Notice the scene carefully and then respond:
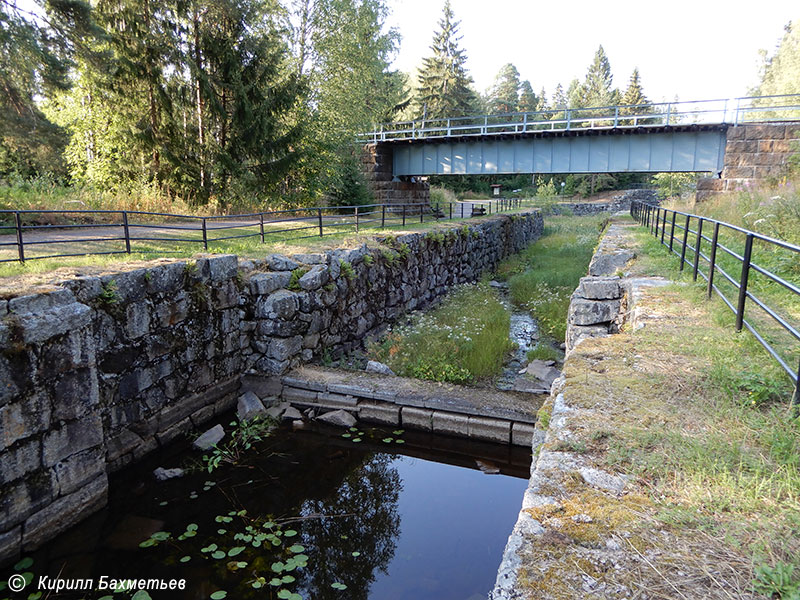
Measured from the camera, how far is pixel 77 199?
12.5 meters

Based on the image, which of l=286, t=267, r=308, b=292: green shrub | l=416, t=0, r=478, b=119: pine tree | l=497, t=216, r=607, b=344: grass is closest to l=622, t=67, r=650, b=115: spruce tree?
l=416, t=0, r=478, b=119: pine tree

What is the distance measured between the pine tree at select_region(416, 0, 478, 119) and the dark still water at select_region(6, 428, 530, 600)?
44611 millimetres

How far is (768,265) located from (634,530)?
7186 mm

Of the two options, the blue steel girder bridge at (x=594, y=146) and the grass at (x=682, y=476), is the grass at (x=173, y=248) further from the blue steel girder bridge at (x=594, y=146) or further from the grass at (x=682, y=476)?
the blue steel girder bridge at (x=594, y=146)

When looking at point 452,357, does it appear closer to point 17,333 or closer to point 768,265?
point 768,265

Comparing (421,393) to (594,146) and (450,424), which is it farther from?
(594,146)

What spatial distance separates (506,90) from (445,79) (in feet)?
78.5

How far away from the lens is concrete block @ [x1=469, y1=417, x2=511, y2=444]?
7.01 m

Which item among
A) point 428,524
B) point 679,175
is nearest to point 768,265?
point 428,524

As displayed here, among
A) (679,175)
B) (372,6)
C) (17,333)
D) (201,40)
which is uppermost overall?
(372,6)

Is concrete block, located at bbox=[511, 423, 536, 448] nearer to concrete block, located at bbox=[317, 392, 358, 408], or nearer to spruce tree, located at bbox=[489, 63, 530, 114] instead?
concrete block, located at bbox=[317, 392, 358, 408]

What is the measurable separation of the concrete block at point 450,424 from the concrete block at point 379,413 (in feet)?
1.92

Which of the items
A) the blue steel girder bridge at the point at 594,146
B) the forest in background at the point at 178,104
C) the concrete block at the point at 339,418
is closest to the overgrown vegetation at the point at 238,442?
the concrete block at the point at 339,418

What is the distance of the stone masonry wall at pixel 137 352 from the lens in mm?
4785
